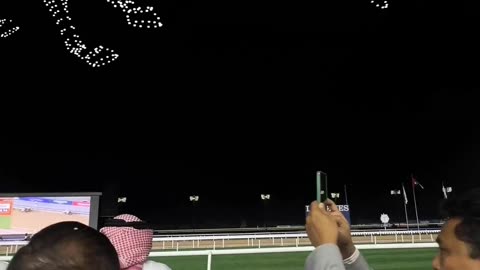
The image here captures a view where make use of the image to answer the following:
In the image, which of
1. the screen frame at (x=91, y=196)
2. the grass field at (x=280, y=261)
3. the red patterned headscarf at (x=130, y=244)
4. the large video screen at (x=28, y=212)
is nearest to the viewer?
the red patterned headscarf at (x=130, y=244)

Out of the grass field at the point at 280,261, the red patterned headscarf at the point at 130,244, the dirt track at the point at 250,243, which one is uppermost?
the red patterned headscarf at the point at 130,244

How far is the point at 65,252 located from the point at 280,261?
36.6ft

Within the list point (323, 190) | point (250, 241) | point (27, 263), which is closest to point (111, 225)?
point (323, 190)

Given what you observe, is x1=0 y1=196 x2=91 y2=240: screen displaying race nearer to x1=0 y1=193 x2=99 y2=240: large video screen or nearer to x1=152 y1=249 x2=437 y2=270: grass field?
x1=0 y1=193 x2=99 y2=240: large video screen

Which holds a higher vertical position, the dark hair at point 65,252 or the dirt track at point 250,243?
the dark hair at point 65,252

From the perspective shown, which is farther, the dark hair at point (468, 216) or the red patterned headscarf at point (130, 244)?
the red patterned headscarf at point (130, 244)

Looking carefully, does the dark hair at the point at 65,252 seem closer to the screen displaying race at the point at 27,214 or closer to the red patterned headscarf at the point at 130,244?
the red patterned headscarf at the point at 130,244

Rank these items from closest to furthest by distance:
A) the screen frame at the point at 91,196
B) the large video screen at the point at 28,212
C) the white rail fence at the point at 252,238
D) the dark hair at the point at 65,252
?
1. the dark hair at the point at 65,252
2. the screen frame at the point at 91,196
3. the large video screen at the point at 28,212
4. the white rail fence at the point at 252,238

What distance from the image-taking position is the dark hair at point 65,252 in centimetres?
94

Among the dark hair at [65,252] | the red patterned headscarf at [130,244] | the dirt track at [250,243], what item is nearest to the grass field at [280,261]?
the dirt track at [250,243]

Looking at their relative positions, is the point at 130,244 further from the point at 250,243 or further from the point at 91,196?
the point at 250,243

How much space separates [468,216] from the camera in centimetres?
144

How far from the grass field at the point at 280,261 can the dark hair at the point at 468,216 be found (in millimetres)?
9105

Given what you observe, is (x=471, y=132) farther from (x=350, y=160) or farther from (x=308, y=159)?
(x=308, y=159)
